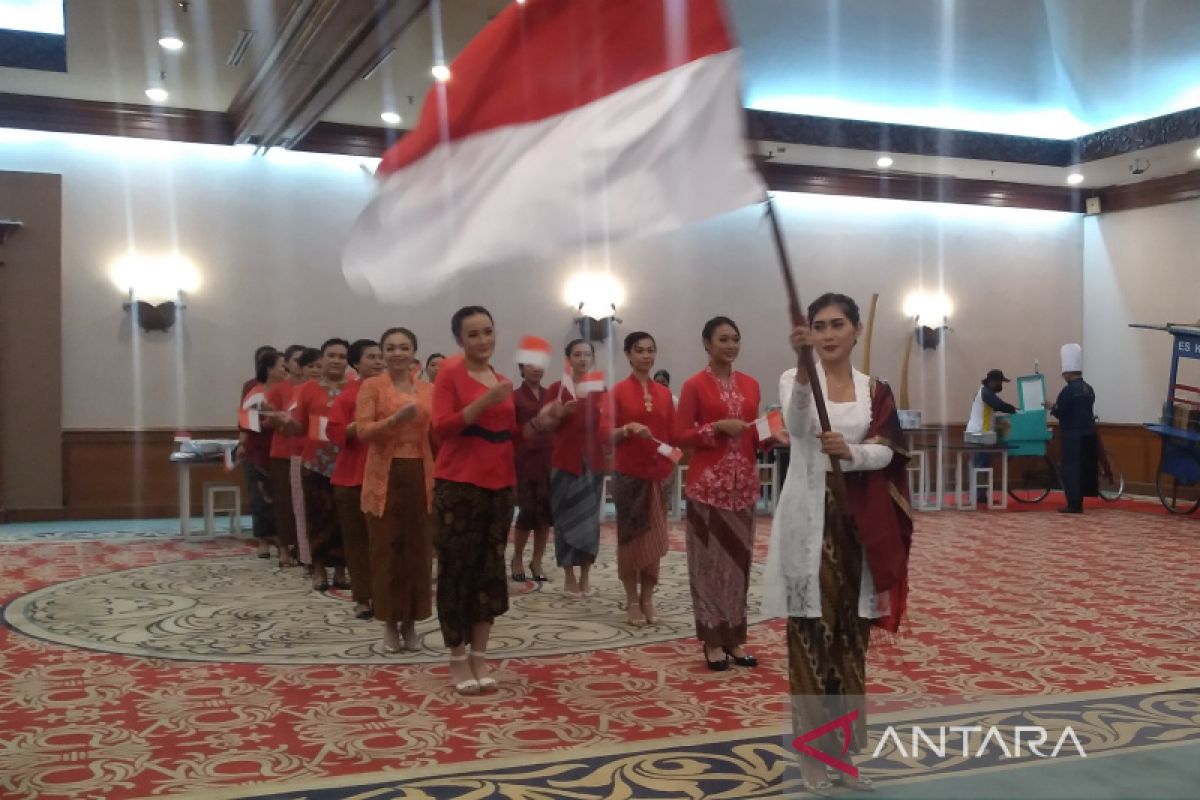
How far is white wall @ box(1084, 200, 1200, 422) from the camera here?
12445 mm

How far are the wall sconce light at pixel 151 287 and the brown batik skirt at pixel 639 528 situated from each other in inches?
258

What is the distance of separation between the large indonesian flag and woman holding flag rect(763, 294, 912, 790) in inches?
29.5

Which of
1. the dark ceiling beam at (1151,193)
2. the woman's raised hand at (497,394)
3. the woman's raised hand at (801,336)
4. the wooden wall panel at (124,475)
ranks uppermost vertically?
the dark ceiling beam at (1151,193)

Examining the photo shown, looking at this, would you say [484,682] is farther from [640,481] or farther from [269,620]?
[269,620]

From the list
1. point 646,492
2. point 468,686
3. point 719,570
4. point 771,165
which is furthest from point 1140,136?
point 468,686

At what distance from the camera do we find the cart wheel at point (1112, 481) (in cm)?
1222

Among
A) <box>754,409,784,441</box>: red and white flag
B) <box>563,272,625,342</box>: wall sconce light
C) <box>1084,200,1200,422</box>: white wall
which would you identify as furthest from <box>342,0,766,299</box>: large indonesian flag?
<box>1084,200,1200,422</box>: white wall

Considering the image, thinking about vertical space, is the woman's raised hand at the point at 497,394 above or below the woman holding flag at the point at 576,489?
above

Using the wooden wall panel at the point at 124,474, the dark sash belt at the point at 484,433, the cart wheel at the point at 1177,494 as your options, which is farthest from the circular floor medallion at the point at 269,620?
the cart wheel at the point at 1177,494

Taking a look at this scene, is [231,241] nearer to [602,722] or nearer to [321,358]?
[321,358]

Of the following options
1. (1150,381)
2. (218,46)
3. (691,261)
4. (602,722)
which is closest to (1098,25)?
(691,261)

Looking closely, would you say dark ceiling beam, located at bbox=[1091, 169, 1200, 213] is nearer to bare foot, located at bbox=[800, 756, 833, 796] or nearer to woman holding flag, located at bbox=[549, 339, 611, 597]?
woman holding flag, located at bbox=[549, 339, 611, 597]

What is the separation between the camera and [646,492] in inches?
208

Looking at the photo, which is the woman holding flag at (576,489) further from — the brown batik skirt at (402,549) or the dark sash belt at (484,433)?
the dark sash belt at (484,433)
